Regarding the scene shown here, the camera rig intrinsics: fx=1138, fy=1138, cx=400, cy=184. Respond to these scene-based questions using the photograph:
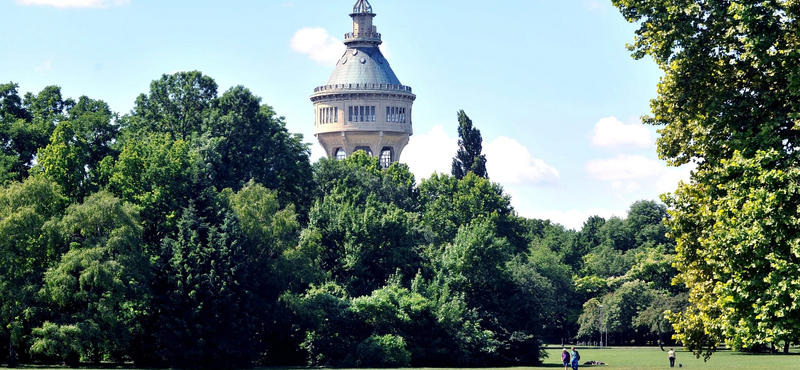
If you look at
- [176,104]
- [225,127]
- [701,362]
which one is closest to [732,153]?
[701,362]

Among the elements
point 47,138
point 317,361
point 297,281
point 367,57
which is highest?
point 367,57

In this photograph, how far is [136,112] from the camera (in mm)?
75688

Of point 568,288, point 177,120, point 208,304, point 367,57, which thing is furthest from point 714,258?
point 367,57

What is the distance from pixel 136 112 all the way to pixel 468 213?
40.6m

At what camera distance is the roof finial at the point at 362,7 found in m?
130

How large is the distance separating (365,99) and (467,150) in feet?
51.1

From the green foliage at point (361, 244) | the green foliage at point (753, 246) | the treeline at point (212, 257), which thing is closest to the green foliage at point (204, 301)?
the treeline at point (212, 257)

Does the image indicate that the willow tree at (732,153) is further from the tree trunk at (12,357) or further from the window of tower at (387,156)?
the window of tower at (387,156)

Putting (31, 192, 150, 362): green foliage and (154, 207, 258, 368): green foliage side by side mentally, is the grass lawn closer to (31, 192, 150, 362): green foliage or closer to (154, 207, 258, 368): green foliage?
(154, 207, 258, 368): green foliage

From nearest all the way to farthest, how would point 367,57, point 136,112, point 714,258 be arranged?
1. point 714,258
2. point 136,112
3. point 367,57

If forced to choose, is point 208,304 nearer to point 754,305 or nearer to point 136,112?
point 136,112

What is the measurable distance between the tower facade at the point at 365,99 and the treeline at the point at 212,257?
A: 41.8m

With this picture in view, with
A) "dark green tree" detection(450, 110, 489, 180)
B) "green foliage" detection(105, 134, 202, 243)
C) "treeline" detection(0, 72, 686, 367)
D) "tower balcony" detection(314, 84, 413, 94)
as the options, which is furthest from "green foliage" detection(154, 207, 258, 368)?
"tower balcony" detection(314, 84, 413, 94)

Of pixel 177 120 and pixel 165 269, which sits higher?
pixel 177 120
